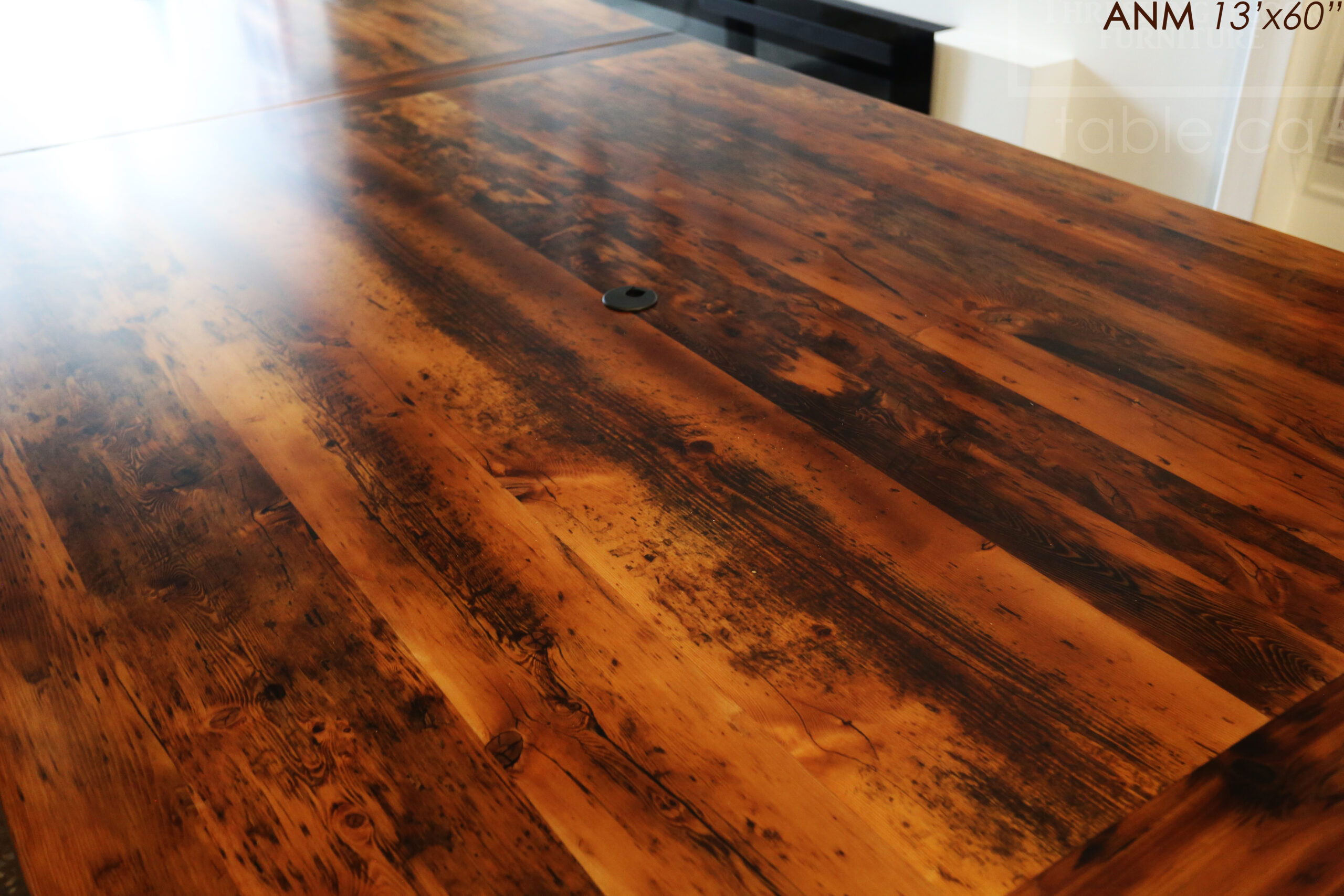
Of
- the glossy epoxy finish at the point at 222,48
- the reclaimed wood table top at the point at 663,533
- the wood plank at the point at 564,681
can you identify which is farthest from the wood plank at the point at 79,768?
the glossy epoxy finish at the point at 222,48

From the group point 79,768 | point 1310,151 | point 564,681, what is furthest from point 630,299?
point 1310,151

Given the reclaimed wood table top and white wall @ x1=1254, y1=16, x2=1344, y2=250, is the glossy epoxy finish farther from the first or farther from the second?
white wall @ x1=1254, y1=16, x2=1344, y2=250

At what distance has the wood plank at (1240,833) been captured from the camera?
718 mm

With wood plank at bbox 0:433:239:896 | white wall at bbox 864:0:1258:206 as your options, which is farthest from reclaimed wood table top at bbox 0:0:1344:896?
white wall at bbox 864:0:1258:206

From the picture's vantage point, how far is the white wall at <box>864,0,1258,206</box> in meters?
2.58

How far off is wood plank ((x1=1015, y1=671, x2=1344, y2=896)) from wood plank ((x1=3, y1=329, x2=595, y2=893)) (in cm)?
37

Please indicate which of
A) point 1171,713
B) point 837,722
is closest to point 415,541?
point 837,722

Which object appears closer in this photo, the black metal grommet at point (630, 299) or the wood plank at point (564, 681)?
the wood plank at point (564, 681)

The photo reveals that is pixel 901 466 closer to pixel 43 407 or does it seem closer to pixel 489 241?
pixel 489 241

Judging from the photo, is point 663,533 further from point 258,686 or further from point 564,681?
point 258,686

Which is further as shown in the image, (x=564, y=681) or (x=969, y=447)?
(x=969, y=447)

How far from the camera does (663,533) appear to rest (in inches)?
41.7

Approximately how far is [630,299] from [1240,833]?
101cm

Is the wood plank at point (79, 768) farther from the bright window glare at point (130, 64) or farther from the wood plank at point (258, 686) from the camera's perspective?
the bright window glare at point (130, 64)
